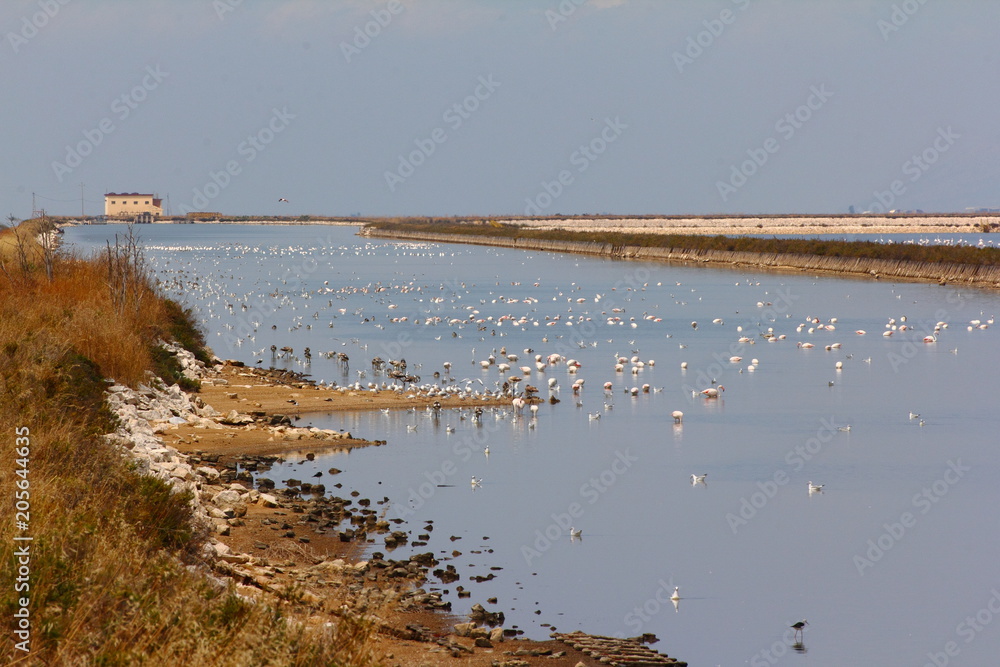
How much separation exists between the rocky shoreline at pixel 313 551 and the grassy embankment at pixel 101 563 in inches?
20.4

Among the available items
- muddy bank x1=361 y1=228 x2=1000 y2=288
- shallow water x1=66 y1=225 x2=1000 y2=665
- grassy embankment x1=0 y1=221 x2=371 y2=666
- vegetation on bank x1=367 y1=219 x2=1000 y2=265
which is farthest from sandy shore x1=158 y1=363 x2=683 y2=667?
vegetation on bank x1=367 y1=219 x2=1000 y2=265

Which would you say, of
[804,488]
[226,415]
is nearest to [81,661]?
[804,488]

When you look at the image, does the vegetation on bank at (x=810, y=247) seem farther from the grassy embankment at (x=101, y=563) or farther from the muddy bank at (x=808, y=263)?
the grassy embankment at (x=101, y=563)

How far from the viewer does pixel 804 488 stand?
17.4 metres

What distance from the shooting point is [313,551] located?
42.1 ft

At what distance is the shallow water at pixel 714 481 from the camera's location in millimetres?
11977

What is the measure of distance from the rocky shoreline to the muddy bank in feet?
164

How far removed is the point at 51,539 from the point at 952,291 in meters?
55.9

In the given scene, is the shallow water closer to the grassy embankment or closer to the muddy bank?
the grassy embankment

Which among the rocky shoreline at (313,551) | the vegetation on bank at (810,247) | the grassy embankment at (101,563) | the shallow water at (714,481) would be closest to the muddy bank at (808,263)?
the vegetation on bank at (810,247)

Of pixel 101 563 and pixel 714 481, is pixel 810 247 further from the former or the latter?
pixel 101 563

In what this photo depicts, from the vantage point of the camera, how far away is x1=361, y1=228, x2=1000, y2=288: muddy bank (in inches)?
2409

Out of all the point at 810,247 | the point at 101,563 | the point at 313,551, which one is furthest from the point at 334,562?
the point at 810,247

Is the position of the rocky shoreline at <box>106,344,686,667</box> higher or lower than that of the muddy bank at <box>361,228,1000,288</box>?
lower
